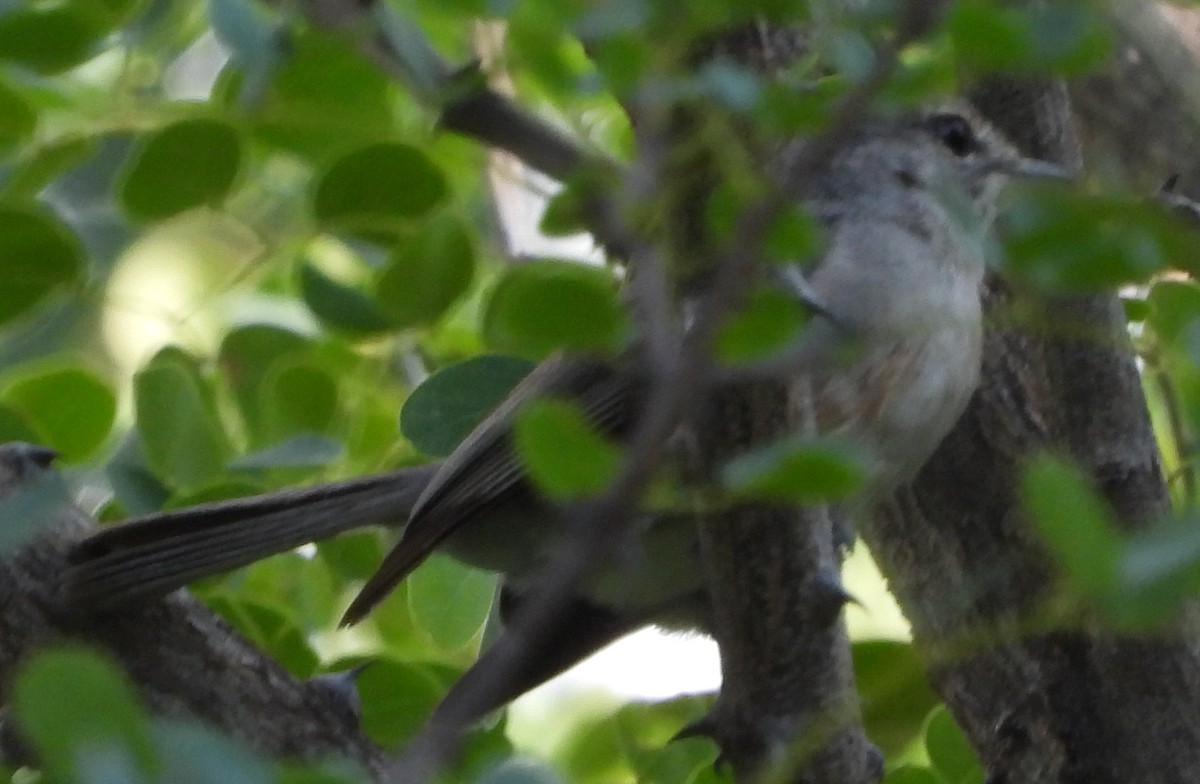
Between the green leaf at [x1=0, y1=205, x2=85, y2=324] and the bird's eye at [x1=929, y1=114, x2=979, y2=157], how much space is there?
184 centimetres

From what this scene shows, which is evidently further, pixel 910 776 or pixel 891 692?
pixel 891 692

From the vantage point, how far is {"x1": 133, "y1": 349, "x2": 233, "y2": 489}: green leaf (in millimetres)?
2494

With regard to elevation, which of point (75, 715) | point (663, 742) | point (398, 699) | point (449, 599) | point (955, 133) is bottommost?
point (663, 742)

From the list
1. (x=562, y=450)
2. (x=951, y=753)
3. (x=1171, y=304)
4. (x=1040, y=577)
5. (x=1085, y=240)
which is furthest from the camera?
(x=1040, y=577)

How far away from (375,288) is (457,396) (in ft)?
0.80

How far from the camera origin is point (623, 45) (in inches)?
54.5

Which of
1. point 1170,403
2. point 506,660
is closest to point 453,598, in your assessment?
point 1170,403

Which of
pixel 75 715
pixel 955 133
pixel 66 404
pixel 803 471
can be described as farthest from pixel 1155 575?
pixel 955 133

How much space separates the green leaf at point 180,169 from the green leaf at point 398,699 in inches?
28.5

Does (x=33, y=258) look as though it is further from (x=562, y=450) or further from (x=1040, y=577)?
(x=1040, y=577)

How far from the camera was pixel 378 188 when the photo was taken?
2.24 meters

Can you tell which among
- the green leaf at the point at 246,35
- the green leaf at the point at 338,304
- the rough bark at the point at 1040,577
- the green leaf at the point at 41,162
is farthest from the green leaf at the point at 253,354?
the rough bark at the point at 1040,577

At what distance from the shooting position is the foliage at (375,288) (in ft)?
3.69

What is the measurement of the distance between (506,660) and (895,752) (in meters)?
1.95
